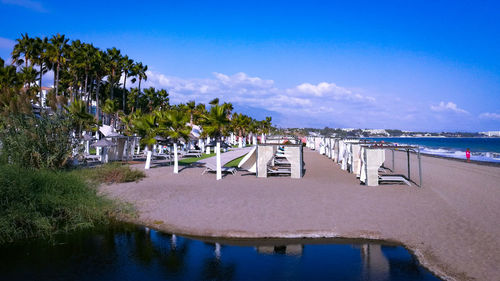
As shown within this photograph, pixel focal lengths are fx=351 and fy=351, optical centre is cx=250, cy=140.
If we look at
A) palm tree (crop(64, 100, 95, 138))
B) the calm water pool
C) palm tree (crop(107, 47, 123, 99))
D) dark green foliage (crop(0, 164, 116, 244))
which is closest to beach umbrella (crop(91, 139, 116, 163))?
palm tree (crop(64, 100, 95, 138))

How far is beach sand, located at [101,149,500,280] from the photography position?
661cm

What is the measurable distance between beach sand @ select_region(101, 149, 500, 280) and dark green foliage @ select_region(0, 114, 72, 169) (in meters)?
2.66

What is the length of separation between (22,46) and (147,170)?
24347 millimetres

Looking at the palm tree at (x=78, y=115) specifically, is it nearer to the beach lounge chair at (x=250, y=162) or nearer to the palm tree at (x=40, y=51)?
the beach lounge chair at (x=250, y=162)

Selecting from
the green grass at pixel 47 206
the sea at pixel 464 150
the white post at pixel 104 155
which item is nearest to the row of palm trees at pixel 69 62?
the white post at pixel 104 155

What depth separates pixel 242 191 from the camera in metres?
12.1

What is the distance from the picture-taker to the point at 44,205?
28.0 ft

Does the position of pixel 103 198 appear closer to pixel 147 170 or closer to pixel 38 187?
pixel 38 187

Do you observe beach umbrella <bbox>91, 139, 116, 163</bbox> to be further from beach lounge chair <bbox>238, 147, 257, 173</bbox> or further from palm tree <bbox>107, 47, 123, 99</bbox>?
palm tree <bbox>107, 47, 123, 99</bbox>

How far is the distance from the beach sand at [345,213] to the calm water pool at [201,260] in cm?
42

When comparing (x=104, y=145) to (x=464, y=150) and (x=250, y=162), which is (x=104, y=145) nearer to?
(x=250, y=162)

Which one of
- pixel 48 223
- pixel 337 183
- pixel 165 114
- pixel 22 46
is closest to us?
pixel 48 223

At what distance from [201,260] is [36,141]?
9597 mm

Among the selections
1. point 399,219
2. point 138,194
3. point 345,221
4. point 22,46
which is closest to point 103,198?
point 138,194
